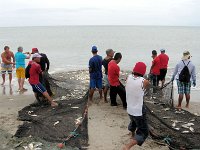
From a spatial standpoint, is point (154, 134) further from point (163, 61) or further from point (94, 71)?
point (163, 61)

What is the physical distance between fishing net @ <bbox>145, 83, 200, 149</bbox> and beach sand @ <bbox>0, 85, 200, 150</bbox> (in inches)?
13.9

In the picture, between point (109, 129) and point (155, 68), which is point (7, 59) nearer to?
point (155, 68)

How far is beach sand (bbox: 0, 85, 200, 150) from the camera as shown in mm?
7184

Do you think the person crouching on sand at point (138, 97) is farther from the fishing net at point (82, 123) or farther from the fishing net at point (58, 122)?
the fishing net at point (58, 122)

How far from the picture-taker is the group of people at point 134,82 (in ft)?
20.5

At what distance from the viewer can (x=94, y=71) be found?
10773 millimetres

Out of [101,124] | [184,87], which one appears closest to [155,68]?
[184,87]

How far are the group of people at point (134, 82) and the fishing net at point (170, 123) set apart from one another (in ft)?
2.04

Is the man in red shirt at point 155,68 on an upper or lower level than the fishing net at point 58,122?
upper

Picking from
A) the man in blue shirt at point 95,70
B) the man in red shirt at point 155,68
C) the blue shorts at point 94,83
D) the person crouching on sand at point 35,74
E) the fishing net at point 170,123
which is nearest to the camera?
the fishing net at point 170,123

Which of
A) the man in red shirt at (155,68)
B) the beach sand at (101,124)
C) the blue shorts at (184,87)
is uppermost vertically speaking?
the man in red shirt at (155,68)

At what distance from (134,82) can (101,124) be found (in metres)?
2.82

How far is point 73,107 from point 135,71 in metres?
4.21

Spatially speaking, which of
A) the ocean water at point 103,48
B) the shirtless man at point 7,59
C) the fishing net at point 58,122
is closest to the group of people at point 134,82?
the fishing net at point 58,122
